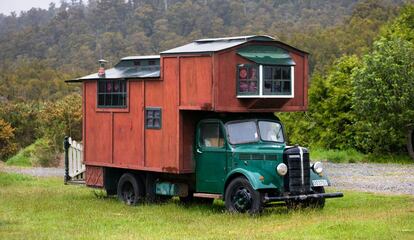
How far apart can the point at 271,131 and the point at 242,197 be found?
6.41 feet

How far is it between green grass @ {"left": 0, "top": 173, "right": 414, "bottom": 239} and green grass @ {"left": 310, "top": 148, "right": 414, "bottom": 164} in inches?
503

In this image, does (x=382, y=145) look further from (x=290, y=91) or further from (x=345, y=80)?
(x=290, y=91)

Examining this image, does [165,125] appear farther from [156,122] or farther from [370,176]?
[370,176]

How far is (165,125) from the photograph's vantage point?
57.9ft

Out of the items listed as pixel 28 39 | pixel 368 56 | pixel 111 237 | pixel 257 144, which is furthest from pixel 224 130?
pixel 28 39

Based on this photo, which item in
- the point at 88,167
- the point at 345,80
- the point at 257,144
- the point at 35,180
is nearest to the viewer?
the point at 257,144

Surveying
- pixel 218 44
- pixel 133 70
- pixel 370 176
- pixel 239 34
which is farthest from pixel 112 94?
pixel 239 34

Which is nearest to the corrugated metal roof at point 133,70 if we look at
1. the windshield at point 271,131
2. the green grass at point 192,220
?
the windshield at point 271,131

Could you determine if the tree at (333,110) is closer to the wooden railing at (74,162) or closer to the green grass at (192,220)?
the green grass at (192,220)

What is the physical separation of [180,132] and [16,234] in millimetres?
4758

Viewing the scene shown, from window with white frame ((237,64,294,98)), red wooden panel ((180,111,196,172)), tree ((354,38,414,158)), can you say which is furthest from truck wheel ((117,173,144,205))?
tree ((354,38,414,158))

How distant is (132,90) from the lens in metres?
18.7

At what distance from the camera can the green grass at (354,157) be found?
32.3 meters

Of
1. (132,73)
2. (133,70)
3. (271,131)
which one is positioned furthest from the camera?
(133,70)
